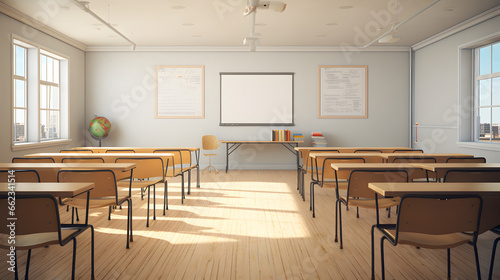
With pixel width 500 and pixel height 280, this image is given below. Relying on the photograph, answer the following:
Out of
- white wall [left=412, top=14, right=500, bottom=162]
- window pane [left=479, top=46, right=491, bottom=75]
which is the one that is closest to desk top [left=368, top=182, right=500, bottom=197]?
white wall [left=412, top=14, right=500, bottom=162]

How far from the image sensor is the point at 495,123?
18.7 feet

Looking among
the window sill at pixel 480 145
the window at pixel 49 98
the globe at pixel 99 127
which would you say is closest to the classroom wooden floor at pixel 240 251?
the window sill at pixel 480 145

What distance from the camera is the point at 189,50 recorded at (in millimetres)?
8031

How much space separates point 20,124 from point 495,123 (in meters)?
8.48

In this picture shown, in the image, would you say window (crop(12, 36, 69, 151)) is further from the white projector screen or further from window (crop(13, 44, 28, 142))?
the white projector screen

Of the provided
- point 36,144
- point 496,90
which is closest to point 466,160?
point 496,90

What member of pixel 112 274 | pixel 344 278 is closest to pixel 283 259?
pixel 344 278

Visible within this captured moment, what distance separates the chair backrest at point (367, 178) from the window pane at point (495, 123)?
13.7ft

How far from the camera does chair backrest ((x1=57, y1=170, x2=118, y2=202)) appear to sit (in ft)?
8.80

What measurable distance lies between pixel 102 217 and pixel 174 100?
461 cm

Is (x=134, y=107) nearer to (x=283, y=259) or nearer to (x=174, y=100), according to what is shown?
(x=174, y=100)

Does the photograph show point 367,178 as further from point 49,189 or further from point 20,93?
point 20,93

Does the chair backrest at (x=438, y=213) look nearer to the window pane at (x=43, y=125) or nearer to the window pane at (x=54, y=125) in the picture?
the window pane at (x=43, y=125)

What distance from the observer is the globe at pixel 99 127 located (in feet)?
24.8
